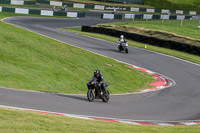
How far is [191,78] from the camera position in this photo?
26844mm

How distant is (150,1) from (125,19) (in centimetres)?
2257

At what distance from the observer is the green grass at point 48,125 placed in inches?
385

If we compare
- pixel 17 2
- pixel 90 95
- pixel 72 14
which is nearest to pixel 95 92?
pixel 90 95

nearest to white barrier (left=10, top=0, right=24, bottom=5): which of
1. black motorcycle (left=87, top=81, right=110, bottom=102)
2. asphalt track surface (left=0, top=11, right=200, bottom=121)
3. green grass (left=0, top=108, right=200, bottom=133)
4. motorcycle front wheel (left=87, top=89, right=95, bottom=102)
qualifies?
asphalt track surface (left=0, top=11, right=200, bottom=121)

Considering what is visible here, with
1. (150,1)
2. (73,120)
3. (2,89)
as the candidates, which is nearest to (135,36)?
(2,89)

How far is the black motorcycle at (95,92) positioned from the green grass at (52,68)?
2074mm

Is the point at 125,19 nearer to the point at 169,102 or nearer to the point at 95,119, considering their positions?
the point at 169,102

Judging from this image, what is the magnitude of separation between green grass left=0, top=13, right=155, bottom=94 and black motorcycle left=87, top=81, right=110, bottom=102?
2074mm

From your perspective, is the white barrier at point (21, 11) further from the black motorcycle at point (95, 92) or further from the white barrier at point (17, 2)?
the black motorcycle at point (95, 92)

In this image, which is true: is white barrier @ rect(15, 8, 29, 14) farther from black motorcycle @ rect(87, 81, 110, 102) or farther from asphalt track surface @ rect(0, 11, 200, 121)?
black motorcycle @ rect(87, 81, 110, 102)

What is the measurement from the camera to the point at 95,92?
17.3 meters

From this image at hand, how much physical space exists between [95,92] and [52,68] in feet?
19.8

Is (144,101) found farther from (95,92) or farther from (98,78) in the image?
(98,78)

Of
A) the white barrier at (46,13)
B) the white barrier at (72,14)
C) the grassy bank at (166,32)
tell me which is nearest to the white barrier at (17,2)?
the white barrier at (46,13)
